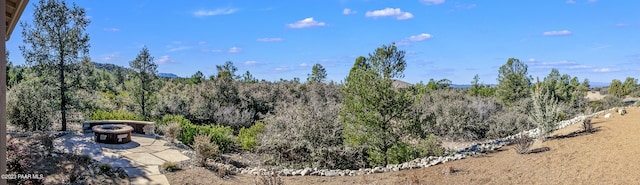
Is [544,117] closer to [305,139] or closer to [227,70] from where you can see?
[305,139]

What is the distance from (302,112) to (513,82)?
15.9 metres

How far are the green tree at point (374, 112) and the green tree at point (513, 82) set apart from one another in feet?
48.8

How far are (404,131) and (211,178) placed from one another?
5.24 metres

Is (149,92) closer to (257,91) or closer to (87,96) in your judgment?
(87,96)

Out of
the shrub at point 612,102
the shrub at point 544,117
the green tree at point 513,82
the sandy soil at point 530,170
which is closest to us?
the sandy soil at point 530,170

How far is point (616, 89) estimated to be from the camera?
36062mm

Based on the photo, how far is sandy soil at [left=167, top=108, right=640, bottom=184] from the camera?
7512 mm

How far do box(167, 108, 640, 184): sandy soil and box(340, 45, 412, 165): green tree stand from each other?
71.8 inches

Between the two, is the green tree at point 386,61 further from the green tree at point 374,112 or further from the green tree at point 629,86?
the green tree at point 629,86

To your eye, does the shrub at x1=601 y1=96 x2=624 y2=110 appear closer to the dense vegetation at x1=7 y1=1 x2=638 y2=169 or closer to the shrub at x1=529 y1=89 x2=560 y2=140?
the dense vegetation at x1=7 y1=1 x2=638 y2=169

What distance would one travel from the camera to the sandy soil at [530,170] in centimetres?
751

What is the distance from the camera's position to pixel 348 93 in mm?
10977

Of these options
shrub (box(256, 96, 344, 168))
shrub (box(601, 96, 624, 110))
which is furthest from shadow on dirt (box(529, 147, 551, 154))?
shrub (box(601, 96, 624, 110))

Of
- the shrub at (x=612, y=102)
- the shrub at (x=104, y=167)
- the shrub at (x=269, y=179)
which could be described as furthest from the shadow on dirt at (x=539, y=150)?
the shrub at (x=612, y=102)
